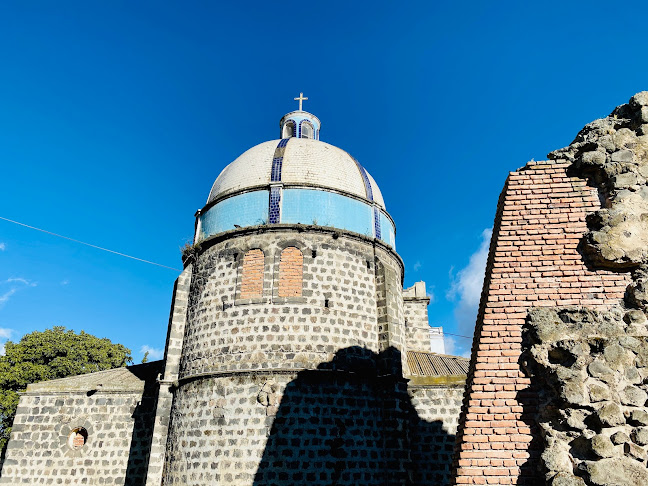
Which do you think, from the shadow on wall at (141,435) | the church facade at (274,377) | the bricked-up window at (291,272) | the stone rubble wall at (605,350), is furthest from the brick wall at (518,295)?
the shadow on wall at (141,435)

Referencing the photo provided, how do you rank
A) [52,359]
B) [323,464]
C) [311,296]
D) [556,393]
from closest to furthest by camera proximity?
[556,393] < [323,464] < [311,296] < [52,359]

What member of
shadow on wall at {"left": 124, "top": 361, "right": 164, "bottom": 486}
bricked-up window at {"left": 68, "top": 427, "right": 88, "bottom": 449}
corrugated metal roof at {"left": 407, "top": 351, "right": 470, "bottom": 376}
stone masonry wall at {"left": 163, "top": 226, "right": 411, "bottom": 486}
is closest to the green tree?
bricked-up window at {"left": 68, "top": 427, "right": 88, "bottom": 449}

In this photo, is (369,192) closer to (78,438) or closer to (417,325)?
(417,325)

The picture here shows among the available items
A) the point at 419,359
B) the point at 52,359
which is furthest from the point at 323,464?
the point at 52,359

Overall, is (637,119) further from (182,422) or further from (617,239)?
(182,422)

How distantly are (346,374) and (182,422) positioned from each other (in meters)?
4.45

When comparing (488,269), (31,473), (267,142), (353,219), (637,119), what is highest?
(267,142)

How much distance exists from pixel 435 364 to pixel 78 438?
1122cm

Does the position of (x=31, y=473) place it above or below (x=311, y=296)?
below

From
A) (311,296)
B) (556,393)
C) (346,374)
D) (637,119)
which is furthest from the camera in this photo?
(311,296)

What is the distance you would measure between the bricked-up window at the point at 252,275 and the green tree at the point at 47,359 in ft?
57.5

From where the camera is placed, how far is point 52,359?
86.1 ft

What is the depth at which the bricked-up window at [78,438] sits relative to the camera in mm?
14219

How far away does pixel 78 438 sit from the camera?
14.4 m
